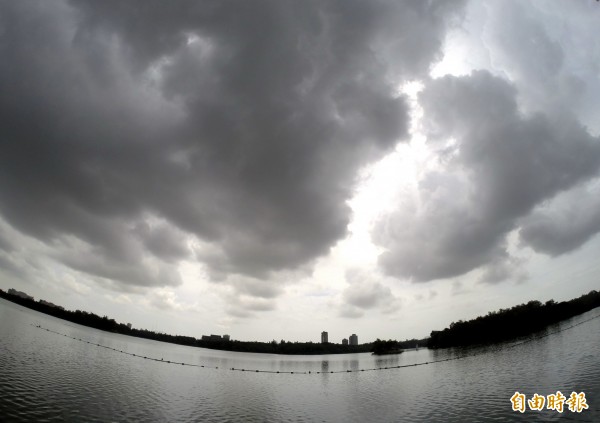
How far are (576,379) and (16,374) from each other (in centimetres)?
8438

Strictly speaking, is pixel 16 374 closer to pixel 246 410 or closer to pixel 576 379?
pixel 246 410

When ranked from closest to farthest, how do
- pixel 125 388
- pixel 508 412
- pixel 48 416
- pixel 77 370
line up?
1. pixel 48 416
2. pixel 508 412
3. pixel 125 388
4. pixel 77 370

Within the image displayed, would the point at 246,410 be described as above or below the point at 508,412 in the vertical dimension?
below

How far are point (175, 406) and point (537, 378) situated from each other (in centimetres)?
5953

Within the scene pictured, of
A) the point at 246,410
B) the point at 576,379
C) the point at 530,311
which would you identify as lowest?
the point at 530,311

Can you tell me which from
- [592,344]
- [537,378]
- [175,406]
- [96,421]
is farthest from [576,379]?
[96,421]

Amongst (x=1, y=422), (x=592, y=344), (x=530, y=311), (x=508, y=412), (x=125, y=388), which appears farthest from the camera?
(x=530, y=311)

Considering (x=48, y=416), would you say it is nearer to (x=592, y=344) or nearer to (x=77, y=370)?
(x=77, y=370)

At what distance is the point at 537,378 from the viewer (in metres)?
51.8

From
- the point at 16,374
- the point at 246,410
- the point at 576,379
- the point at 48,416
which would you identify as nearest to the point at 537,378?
the point at 576,379

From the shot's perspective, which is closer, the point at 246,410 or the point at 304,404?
the point at 246,410

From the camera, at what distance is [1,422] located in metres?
27.5

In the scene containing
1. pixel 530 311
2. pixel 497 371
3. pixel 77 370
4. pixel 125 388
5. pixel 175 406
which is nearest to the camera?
pixel 175 406

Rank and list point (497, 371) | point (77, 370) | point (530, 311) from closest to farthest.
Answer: point (77, 370), point (497, 371), point (530, 311)
